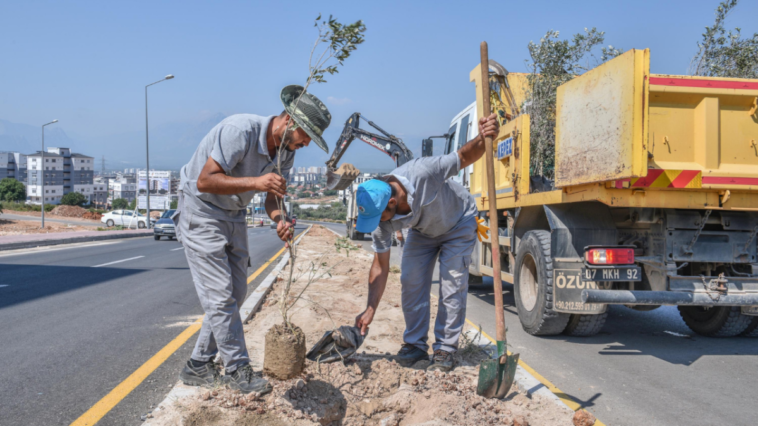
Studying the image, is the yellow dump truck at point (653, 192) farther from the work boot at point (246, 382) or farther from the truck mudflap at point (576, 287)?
the work boot at point (246, 382)

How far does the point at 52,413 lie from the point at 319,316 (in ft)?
8.92

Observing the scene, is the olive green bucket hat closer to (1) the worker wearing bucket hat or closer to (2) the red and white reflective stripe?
(1) the worker wearing bucket hat

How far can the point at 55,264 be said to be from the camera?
A: 1189cm

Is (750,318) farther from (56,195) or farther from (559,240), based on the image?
(56,195)

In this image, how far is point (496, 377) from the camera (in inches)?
133

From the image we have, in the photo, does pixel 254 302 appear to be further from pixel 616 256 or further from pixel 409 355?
pixel 616 256

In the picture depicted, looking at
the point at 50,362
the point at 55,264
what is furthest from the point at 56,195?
the point at 50,362

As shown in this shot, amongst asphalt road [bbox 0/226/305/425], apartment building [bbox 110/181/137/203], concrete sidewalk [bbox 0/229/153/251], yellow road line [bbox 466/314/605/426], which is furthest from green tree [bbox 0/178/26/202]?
apartment building [bbox 110/181/137/203]

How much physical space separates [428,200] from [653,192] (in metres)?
2.19

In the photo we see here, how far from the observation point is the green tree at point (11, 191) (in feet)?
241

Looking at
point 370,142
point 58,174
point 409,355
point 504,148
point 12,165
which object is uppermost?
point 12,165

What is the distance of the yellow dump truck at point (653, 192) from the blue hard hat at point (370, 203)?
7.18ft

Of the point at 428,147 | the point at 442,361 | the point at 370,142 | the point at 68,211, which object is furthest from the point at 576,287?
the point at 68,211

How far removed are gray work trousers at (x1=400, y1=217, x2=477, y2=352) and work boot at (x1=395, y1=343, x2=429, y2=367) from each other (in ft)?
0.12
